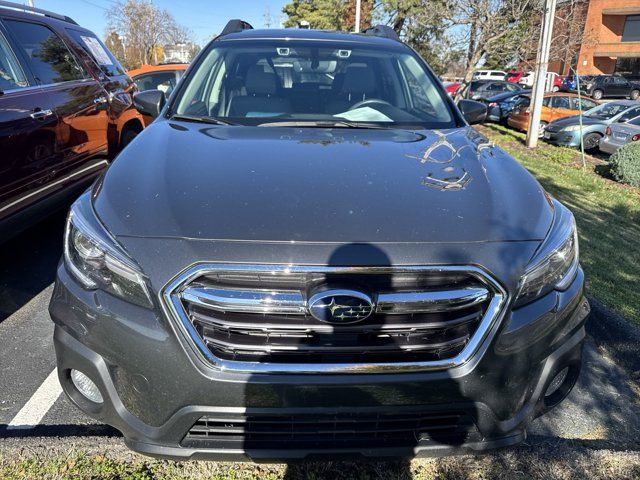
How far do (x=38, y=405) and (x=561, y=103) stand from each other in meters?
20.4

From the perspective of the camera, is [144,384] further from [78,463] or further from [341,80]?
[341,80]

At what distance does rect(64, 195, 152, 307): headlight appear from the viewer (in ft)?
5.54

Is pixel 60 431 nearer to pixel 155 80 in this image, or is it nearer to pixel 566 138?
pixel 155 80

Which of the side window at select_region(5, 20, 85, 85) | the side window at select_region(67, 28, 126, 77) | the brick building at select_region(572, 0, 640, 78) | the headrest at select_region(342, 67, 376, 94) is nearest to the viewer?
the headrest at select_region(342, 67, 376, 94)

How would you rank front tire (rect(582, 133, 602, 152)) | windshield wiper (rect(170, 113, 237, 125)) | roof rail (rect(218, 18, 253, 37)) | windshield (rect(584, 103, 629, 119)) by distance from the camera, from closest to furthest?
windshield wiper (rect(170, 113, 237, 125)) → roof rail (rect(218, 18, 253, 37)) → front tire (rect(582, 133, 602, 152)) → windshield (rect(584, 103, 629, 119))

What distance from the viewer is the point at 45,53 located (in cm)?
451

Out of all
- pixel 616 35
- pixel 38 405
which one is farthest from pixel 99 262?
pixel 616 35

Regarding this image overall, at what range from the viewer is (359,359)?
1.71 metres

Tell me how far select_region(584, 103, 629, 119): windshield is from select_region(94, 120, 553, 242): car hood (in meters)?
16.0

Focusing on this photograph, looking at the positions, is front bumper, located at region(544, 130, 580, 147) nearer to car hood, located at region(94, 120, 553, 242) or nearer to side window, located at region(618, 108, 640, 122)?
side window, located at region(618, 108, 640, 122)

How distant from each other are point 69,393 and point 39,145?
2.63 m

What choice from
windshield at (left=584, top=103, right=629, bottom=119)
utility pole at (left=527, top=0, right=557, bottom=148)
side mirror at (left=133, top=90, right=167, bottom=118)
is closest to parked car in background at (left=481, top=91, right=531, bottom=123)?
windshield at (left=584, top=103, right=629, bottom=119)

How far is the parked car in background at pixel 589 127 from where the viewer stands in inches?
599

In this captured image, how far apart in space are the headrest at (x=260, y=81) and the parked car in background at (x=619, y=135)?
12.8 m
